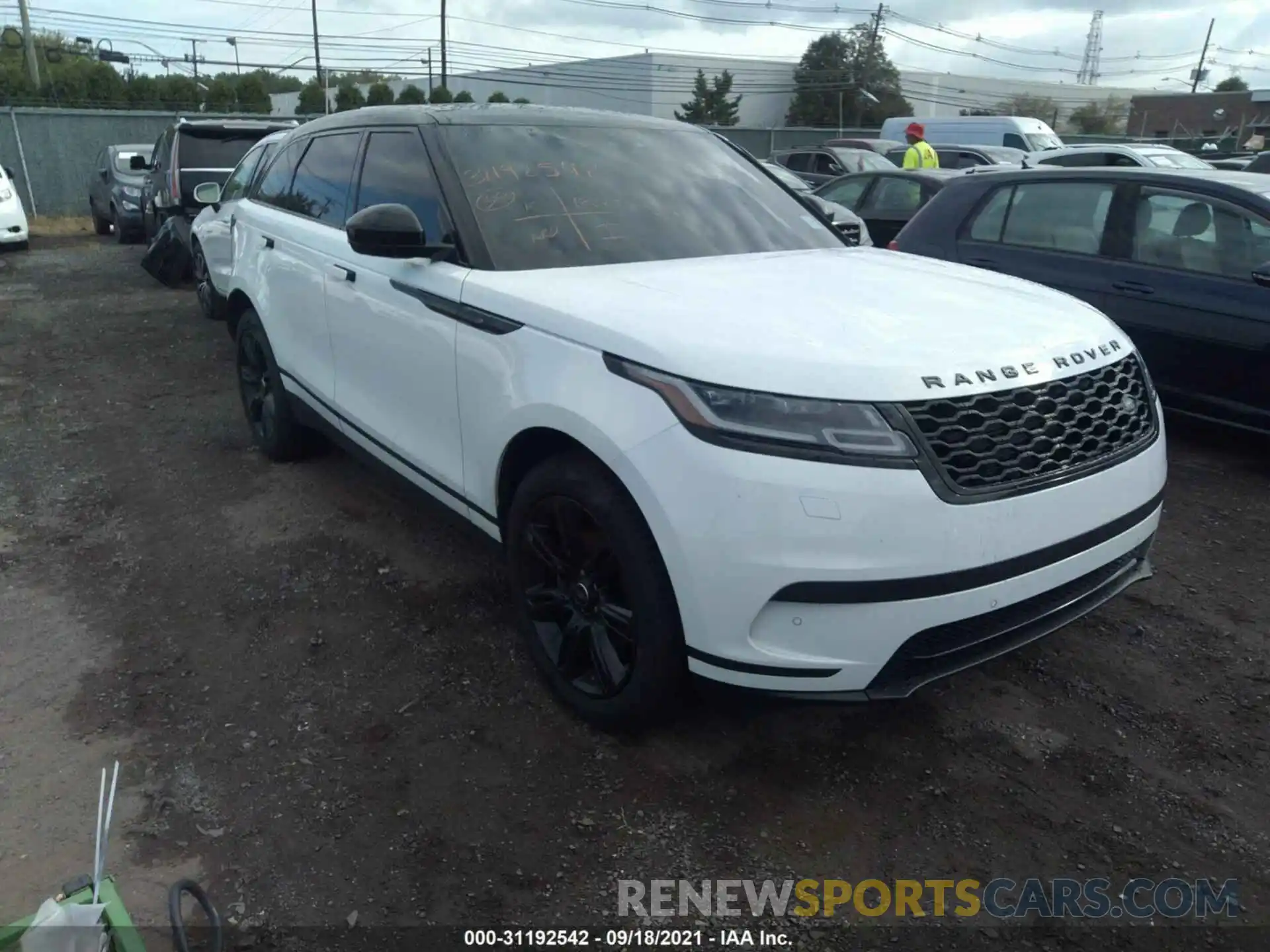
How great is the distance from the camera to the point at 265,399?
540cm

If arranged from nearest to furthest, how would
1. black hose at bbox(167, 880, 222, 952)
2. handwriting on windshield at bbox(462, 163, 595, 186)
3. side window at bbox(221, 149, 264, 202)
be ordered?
black hose at bbox(167, 880, 222, 952) → handwriting on windshield at bbox(462, 163, 595, 186) → side window at bbox(221, 149, 264, 202)

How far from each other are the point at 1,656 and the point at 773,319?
118 inches

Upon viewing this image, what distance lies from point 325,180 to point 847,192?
784cm

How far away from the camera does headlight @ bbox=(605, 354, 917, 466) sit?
7.64 feet

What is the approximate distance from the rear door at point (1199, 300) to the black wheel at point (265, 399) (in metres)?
4.59

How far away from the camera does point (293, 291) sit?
4.56 m

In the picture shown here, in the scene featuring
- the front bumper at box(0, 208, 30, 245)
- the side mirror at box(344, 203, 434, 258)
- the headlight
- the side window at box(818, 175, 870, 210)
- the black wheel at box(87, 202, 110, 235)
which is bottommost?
the black wheel at box(87, 202, 110, 235)

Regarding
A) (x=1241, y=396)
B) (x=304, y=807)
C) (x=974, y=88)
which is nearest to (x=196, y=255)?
(x=304, y=807)

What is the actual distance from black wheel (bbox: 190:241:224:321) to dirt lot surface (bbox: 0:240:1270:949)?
451cm

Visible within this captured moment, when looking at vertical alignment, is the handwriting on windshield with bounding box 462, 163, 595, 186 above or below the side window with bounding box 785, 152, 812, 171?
above

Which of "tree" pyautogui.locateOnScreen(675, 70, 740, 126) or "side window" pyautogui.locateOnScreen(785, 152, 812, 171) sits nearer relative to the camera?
"side window" pyautogui.locateOnScreen(785, 152, 812, 171)

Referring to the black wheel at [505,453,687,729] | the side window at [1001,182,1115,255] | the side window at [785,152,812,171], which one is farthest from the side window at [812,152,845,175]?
the black wheel at [505,453,687,729]

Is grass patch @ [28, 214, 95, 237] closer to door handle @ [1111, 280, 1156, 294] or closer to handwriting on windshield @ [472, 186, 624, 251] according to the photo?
handwriting on windshield @ [472, 186, 624, 251]

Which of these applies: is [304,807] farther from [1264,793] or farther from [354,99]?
[354,99]
